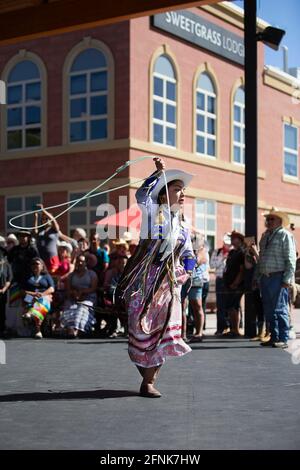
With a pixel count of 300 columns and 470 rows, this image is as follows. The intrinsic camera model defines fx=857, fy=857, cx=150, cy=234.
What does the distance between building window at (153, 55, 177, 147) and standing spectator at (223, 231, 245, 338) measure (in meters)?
9.79

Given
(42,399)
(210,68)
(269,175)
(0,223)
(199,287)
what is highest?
(210,68)

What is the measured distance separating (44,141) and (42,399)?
16.9 meters

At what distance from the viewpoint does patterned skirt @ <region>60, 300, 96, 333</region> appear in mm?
13086

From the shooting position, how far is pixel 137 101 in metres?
21.5

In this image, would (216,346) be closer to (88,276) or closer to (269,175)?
(88,276)

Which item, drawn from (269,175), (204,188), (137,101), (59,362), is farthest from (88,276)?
(269,175)

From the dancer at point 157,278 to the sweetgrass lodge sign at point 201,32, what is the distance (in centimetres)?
1573

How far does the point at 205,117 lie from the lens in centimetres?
2452

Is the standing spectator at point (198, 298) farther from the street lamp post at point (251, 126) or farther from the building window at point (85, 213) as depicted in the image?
the building window at point (85, 213)

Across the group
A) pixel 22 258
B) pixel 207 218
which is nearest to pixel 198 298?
pixel 22 258

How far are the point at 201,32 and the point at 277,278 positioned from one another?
14243mm

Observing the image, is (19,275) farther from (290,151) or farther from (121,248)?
(290,151)
